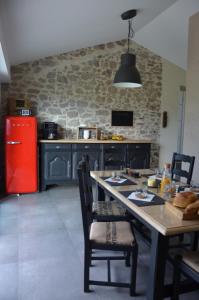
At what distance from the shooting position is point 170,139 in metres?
6.21

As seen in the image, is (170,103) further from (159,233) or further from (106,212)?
(159,233)

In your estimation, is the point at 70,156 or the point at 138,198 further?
the point at 70,156

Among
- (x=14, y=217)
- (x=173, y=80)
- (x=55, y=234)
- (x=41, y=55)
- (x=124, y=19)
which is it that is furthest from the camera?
(x=173, y=80)

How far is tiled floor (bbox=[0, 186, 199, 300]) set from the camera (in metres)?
2.03

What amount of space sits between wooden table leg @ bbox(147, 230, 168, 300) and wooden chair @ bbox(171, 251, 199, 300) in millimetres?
109

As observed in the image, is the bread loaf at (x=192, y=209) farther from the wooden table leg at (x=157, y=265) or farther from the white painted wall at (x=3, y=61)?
the white painted wall at (x=3, y=61)

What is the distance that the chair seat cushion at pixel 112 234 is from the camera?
6.48 feet

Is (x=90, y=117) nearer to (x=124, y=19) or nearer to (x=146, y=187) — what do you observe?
(x=124, y=19)

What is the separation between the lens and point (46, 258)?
8.23 ft

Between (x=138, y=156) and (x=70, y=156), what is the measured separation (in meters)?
1.55

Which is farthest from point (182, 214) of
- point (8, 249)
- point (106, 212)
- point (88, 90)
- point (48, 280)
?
point (88, 90)

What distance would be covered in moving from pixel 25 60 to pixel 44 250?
3.79 m

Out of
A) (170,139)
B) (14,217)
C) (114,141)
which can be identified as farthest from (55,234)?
(170,139)

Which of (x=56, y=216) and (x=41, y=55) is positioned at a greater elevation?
(x=41, y=55)
